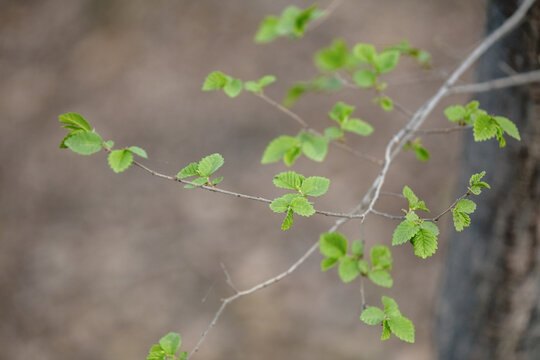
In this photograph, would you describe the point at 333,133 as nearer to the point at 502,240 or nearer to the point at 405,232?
the point at 405,232

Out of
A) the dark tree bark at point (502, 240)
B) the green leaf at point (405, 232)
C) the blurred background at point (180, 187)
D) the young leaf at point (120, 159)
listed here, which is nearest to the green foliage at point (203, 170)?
the young leaf at point (120, 159)

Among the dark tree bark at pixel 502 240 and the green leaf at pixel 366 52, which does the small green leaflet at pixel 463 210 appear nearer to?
the green leaf at pixel 366 52

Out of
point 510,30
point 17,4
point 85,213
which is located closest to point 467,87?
point 510,30

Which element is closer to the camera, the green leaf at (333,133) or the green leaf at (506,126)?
the green leaf at (506,126)

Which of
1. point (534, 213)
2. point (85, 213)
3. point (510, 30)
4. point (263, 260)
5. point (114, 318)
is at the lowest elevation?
point (114, 318)

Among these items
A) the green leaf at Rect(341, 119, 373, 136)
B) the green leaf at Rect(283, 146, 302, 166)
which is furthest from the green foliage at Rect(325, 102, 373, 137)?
the green leaf at Rect(283, 146, 302, 166)

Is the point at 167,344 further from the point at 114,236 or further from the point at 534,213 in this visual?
the point at 114,236
